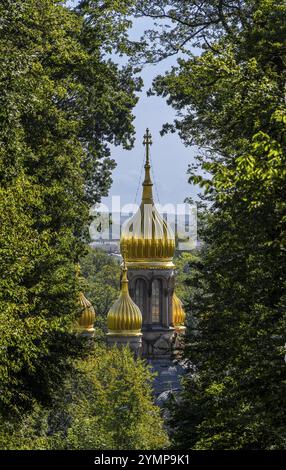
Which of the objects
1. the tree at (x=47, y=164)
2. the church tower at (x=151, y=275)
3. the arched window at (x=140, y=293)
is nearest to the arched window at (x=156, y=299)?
the church tower at (x=151, y=275)

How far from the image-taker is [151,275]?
3575 inches

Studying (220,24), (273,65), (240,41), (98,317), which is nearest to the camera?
(273,65)

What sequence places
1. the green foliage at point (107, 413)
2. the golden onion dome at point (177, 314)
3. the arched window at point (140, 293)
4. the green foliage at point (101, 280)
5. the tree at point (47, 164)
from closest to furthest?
the tree at point (47, 164) → the green foliage at point (107, 413) → the arched window at point (140, 293) → the golden onion dome at point (177, 314) → the green foliage at point (101, 280)

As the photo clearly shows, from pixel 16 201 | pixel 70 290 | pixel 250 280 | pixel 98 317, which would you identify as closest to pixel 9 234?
pixel 16 201

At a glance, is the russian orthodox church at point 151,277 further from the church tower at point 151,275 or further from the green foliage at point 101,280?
the green foliage at point 101,280

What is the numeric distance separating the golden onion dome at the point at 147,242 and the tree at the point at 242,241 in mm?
49525

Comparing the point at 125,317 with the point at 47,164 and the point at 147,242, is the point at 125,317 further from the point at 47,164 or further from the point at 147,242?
the point at 47,164

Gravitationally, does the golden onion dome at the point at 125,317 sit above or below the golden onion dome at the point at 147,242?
below

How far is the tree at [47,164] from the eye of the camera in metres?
29.2

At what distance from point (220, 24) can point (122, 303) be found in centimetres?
4623

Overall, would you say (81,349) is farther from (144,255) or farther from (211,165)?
(144,255)

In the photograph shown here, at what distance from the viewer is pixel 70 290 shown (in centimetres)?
3694

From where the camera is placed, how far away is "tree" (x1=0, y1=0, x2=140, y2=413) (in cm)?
2919

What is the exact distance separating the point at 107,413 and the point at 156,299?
105ft
